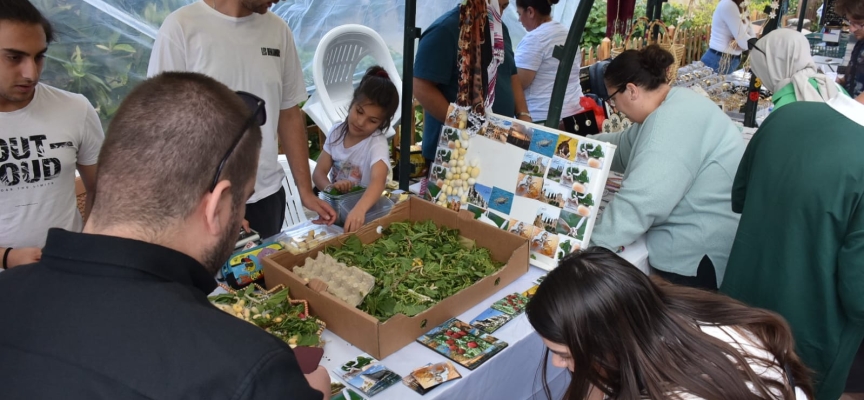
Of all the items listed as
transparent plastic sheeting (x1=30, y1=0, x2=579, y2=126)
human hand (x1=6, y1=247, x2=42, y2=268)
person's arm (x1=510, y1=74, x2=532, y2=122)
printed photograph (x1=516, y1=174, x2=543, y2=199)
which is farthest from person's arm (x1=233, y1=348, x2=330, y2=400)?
transparent plastic sheeting (x1=30, y1=0, x2=579, y2=126)

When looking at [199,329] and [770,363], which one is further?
[770,363]

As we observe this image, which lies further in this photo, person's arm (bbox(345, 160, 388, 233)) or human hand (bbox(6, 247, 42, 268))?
person's arm (bbox(345, 160, 388, 233))

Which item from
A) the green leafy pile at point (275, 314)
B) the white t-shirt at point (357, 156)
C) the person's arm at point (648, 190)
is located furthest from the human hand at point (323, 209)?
the person's arm at point (648, 190)

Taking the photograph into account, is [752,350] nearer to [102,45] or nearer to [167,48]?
[167,48]

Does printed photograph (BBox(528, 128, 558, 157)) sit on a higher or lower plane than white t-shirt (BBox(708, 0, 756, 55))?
lower

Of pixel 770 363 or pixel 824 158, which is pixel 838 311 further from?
pixel 770 363

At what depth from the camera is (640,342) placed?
1.29 metres

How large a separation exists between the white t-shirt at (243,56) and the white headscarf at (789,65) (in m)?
2.13

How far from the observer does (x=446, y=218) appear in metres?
2.57

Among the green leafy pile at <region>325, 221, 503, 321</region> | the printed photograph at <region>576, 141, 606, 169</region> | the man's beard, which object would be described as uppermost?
the man's beard

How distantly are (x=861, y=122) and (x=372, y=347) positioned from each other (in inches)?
70.5

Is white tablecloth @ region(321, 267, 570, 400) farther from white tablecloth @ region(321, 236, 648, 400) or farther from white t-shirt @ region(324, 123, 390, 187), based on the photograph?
white t-shirt @ region(324, 123, 390, 187)

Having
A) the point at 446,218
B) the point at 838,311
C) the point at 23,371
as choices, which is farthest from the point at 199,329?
the point at 838,311

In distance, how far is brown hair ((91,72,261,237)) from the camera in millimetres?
939
